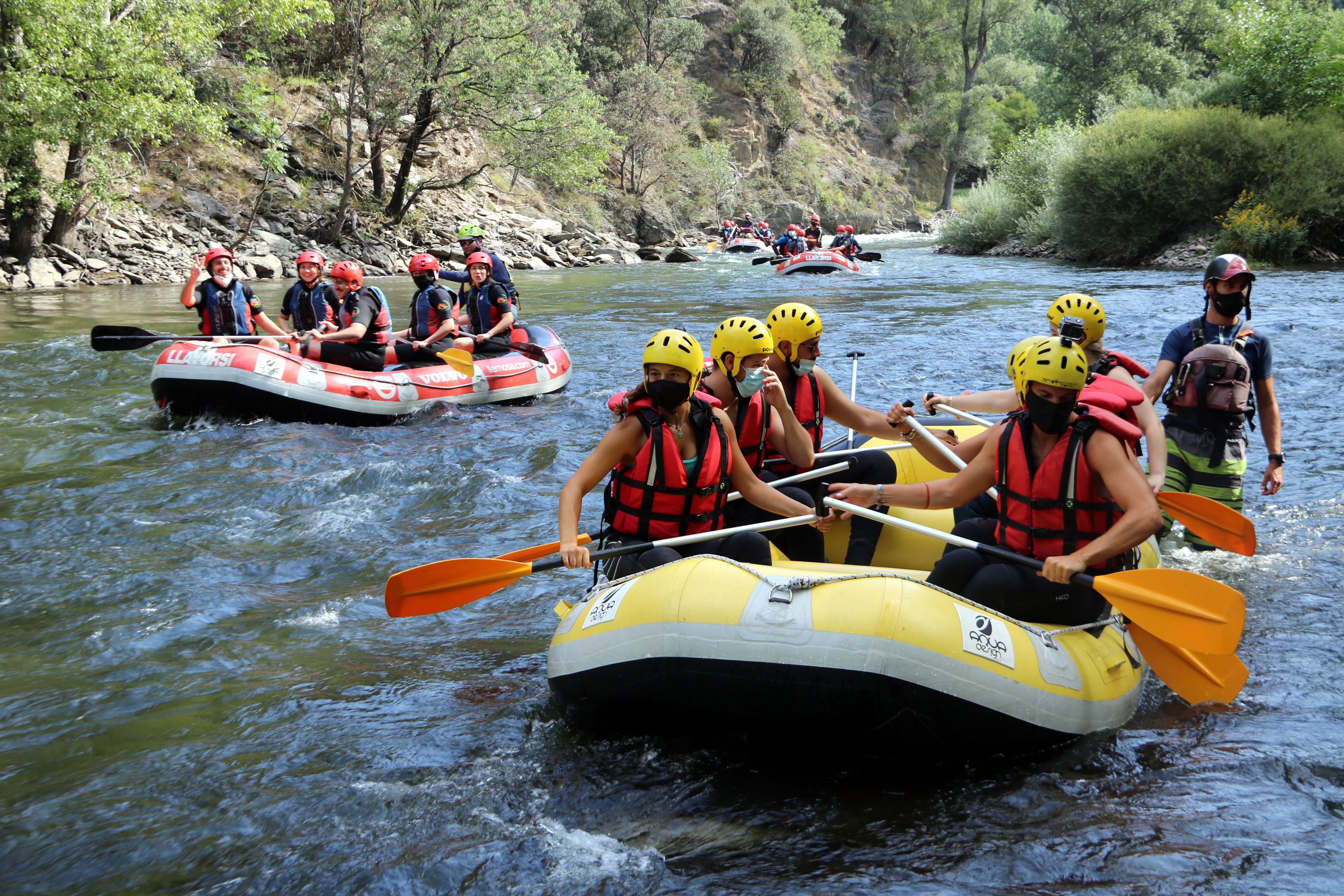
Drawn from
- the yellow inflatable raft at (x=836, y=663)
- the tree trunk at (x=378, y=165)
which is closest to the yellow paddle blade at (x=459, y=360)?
the yellow inflatable raft at (x=836, y=663)

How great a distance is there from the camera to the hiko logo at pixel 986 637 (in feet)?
10.5

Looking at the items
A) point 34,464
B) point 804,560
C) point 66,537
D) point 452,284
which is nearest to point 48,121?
point 452,284

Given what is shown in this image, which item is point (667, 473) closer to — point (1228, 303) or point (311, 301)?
point (1228, 303)

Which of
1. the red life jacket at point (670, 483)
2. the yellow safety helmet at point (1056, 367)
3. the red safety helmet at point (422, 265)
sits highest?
the red safety helmet at point (422, 265)

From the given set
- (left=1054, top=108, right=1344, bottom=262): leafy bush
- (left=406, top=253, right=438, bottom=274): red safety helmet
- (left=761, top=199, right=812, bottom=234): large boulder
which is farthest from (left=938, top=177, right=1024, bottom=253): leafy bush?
(left=406, top=253, right=438, bottom=274): red safety helmet

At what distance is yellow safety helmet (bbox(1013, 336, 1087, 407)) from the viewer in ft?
11.0

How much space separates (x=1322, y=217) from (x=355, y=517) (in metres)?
20.4

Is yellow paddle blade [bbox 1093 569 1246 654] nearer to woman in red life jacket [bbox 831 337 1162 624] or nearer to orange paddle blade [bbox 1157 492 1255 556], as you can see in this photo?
woman in red life jacket [bbox 831 337 1162 624]

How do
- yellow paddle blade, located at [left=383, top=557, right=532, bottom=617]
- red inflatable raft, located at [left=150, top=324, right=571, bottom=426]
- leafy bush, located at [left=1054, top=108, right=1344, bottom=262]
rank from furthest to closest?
leafy bush, located at [left=1054, top=108, right=1344, bottom=262] → red inflatable raft, located at [left=150, top=324, right=571, bottom=426] → yellow paddle blade, located at [left=383, top=557, right=532, bottom=617]

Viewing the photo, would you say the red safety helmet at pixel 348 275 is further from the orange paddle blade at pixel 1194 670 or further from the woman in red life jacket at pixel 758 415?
the orange paddle blade at pixel 1194 670

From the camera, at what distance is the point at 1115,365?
4.88 metres

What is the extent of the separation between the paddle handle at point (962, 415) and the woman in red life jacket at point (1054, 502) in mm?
1599

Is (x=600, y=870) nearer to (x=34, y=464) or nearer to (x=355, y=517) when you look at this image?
(x=355, y=517)

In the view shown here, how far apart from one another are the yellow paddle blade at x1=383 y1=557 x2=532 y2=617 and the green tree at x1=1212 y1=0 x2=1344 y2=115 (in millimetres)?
24012
